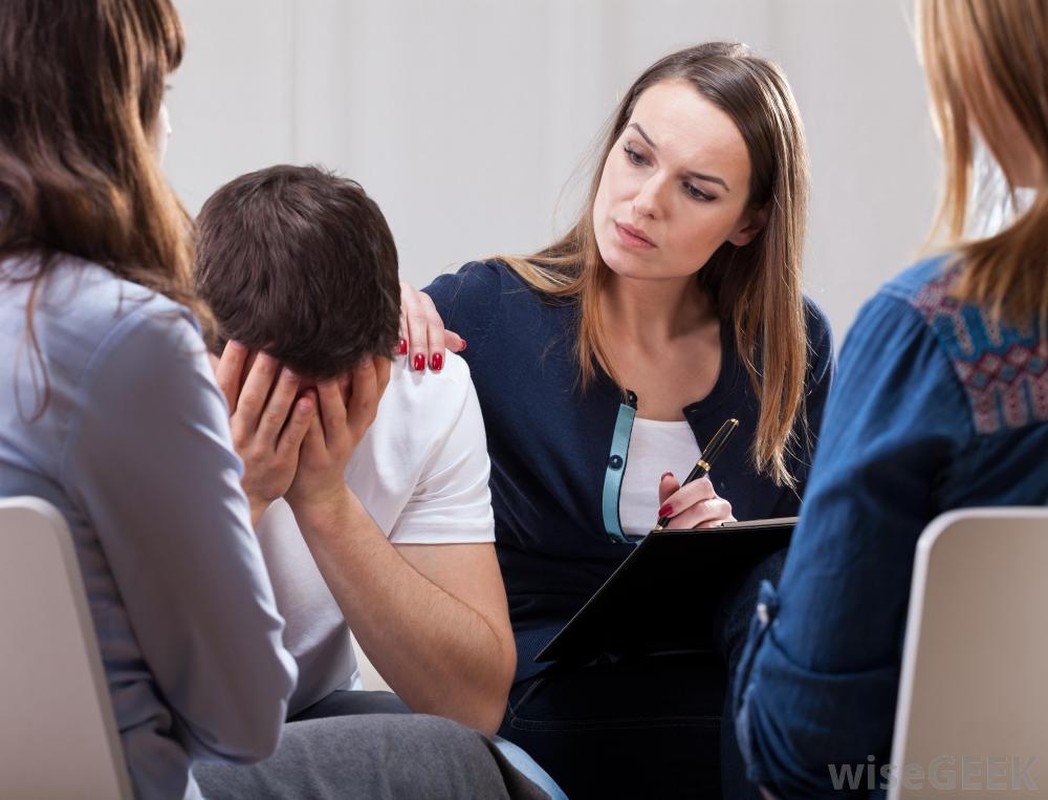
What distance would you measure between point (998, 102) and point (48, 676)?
2.23ft

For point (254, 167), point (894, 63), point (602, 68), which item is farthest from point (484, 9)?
point (894, 63)

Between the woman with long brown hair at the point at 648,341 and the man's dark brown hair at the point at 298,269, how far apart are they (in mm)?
547

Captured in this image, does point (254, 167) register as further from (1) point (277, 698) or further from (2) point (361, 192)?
(1) point (277, 698)

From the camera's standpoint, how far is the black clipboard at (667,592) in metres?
1.32

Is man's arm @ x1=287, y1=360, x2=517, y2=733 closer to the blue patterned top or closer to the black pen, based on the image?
the black pen

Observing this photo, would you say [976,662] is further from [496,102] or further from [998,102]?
[496,102]

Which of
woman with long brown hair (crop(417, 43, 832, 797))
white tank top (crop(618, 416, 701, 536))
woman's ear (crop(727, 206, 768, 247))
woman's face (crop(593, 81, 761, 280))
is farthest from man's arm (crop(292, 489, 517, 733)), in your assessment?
woman's ear (crop(727, 206, 768, 247))

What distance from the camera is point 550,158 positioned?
127 inches

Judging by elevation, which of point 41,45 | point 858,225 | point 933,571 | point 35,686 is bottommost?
point 858,225

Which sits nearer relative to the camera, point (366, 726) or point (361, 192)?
point (366, 726)

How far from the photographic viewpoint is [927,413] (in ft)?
2.73

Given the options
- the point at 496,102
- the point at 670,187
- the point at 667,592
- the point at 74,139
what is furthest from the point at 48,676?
the point at 496,102

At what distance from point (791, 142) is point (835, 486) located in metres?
1.09

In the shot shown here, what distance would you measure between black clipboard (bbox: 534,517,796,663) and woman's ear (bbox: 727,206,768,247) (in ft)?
1.92
